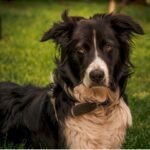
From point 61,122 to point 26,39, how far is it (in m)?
11.2

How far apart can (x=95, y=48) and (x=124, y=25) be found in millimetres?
476

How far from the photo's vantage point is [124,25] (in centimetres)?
585

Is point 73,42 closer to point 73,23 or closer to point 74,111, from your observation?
point 73,23

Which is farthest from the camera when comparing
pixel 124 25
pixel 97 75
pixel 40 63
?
pixel 40 63

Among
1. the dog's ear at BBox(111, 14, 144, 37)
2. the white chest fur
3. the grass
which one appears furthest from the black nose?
the grass

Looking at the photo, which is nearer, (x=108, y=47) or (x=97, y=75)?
(x=97, y=75)

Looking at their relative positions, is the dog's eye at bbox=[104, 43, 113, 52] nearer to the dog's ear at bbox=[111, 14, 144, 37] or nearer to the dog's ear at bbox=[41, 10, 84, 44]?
the dog's ear at bbox=[111, 14, 144, 37]

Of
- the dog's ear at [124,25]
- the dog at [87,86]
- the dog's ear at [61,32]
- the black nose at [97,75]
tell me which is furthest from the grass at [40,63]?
the black nose at [97,75]

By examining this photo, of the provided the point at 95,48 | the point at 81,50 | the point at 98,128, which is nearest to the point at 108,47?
the point at 95,48

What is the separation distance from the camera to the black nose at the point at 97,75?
17.7ft

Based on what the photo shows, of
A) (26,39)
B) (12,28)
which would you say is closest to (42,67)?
(26,39)

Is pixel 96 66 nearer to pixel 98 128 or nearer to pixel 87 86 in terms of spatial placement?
pixel 87 86

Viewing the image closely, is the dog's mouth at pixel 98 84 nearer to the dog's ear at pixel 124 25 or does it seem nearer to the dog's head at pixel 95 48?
the dog's head at pixel 95 48

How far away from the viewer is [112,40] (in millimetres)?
5660
